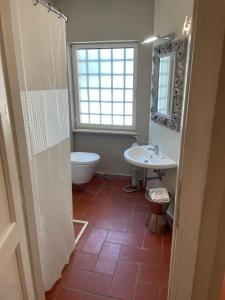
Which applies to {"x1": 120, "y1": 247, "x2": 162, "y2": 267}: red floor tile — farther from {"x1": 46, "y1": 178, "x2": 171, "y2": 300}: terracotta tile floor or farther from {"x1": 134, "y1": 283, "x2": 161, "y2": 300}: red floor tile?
{"x1": 134, "y1": 283, "x2": 161, "y2": 300}: red floor tile

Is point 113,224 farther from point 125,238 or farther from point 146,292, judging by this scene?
point 146,292

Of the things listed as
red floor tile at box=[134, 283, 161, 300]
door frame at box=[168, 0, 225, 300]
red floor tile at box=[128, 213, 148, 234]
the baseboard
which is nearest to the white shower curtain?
red floor tile at box=[134, 283, 161, 300]

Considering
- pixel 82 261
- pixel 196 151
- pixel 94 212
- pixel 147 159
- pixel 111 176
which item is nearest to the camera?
pixel 196 151

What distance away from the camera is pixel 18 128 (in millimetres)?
1127

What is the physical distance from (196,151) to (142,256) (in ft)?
5.20

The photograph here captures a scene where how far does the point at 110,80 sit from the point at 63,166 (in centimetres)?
200

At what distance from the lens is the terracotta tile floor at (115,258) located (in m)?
1.77

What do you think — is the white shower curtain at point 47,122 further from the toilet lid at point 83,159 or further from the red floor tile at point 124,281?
the toilet lid at point 83,159

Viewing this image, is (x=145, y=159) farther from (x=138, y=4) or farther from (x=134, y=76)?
(x=138, y=4)

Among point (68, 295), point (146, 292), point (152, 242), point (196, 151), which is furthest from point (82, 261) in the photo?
point (196, 151)

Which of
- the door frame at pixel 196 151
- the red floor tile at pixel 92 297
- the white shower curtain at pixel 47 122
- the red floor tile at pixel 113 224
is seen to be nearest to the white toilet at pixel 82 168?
the red floor tile at pixel 113 224

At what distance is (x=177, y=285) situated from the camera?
1106 mm

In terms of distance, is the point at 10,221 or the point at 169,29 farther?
the point at 169,29

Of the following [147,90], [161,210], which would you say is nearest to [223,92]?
[161,210]
